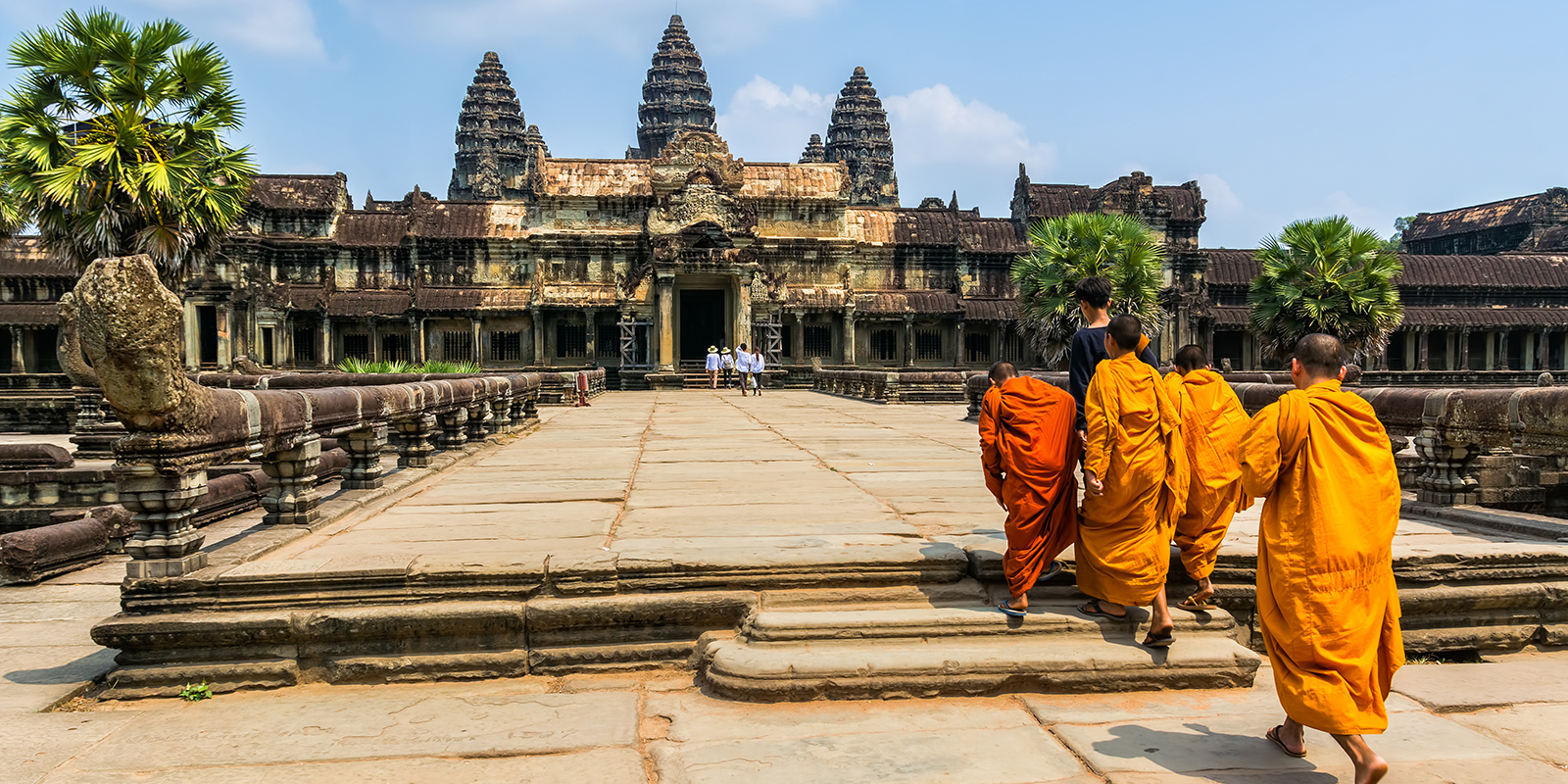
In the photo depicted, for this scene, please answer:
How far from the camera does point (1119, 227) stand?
75.7 ft

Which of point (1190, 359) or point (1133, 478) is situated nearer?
point (1133, 478)

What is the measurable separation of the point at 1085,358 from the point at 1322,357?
4.08ft

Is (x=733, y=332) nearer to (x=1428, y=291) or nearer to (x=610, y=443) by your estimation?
(x=610, y=443)

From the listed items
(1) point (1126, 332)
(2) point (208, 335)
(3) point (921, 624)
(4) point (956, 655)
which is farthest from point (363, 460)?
(2) point (208, 335)

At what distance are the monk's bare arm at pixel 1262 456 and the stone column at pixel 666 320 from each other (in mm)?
27443

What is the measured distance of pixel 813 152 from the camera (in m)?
72.0

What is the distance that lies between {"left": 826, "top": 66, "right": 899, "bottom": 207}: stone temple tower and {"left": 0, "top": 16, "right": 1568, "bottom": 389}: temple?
76.4ft

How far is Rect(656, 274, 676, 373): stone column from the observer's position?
1192 inches

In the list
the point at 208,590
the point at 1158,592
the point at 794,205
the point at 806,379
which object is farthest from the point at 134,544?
the point at 794,205

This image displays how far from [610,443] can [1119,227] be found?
16497 mm

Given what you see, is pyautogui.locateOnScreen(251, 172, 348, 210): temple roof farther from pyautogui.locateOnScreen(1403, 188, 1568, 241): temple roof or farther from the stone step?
pyautogui.locateOnScreen(1403, 188, 1568, 241): temple roof

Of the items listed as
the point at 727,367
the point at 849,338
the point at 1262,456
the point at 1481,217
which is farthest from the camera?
the point at 1481,217

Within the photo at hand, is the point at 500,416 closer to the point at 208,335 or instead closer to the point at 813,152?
the point at 208,335

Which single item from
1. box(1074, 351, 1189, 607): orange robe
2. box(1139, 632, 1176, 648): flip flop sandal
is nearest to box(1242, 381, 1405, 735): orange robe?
box(1074, 351, 1189, 607): orange robe
